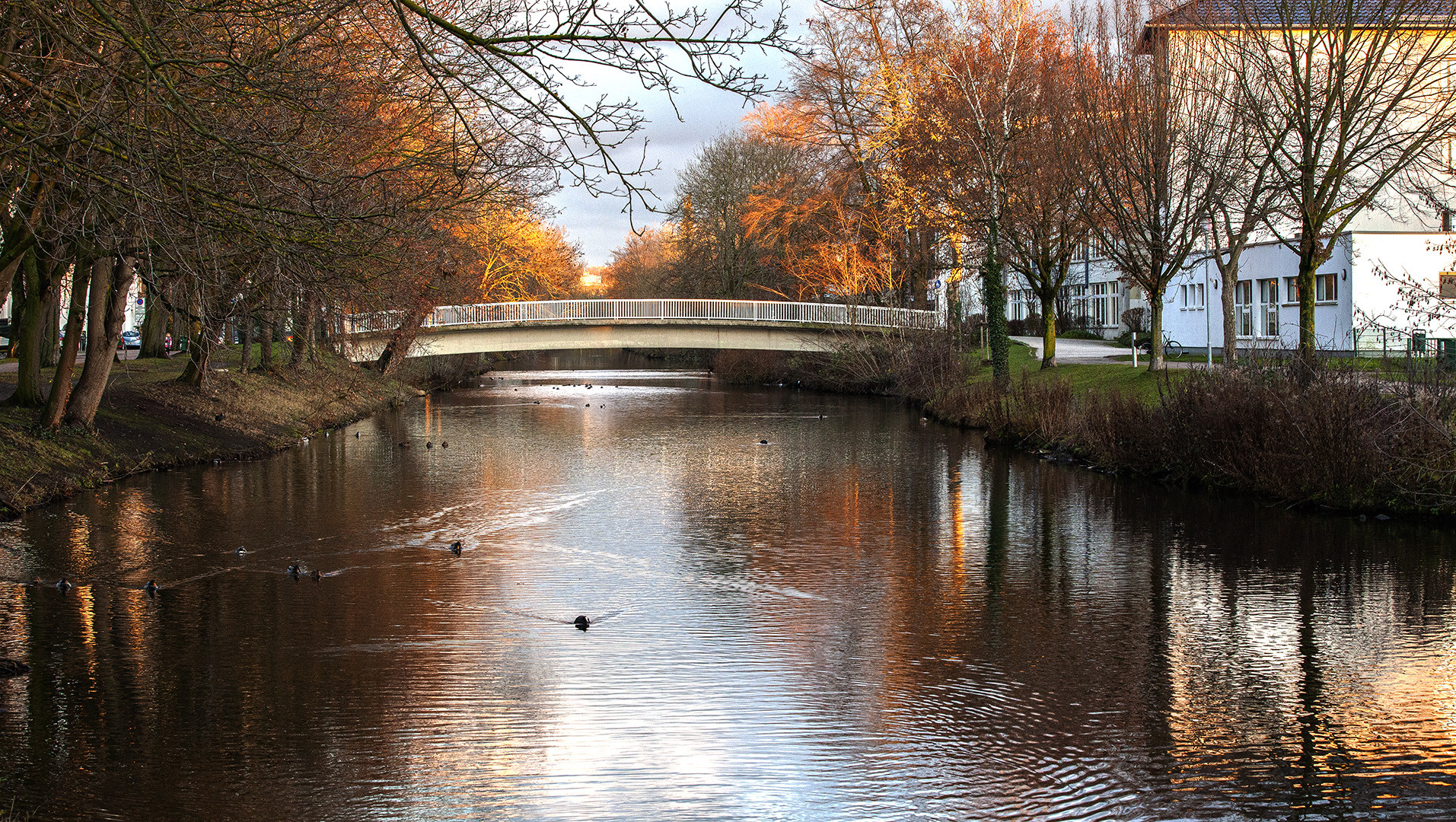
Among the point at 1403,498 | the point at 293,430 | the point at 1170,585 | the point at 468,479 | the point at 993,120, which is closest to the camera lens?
the point at 1170,585

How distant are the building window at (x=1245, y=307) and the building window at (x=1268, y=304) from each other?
467 millimetres

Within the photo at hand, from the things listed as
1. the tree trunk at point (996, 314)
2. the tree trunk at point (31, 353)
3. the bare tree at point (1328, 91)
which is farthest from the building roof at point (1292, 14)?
the tree trunk at point (31, 353)

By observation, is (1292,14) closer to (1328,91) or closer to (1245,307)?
(1328,91)

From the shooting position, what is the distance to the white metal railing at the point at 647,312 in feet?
141

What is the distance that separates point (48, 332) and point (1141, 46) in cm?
2607

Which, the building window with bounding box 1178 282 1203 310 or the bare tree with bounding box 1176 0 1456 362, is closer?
the bare tree with bounding box 1176 0 1456 362

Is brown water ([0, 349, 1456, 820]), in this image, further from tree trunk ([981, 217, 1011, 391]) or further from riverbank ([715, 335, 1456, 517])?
tree trunk ([981, 217, 1011, 391])

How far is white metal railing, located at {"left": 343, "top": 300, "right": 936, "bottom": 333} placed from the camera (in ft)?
141

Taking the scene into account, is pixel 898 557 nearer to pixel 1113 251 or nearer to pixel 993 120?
pixel 1113 251

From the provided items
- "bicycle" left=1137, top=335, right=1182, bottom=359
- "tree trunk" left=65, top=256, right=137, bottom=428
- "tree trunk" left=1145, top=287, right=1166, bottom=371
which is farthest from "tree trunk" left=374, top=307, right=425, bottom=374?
"tree trunk" left=1145, top=287, right=1166, bottom=371

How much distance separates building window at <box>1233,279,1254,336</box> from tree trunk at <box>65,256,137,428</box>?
31.3 metres

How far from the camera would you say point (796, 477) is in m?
20.4

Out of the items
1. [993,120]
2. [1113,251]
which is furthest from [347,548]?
[993,120]

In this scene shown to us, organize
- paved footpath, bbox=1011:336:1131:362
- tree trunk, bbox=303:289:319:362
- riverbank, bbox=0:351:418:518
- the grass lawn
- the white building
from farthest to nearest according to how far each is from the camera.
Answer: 1. paved footpath, bbox=1011:336:1131:362
2. the white building
3. the grass lawn
4. riverbank, bbox=0:351:418:518
5. tree trunk, bbox=303:289:319:362
